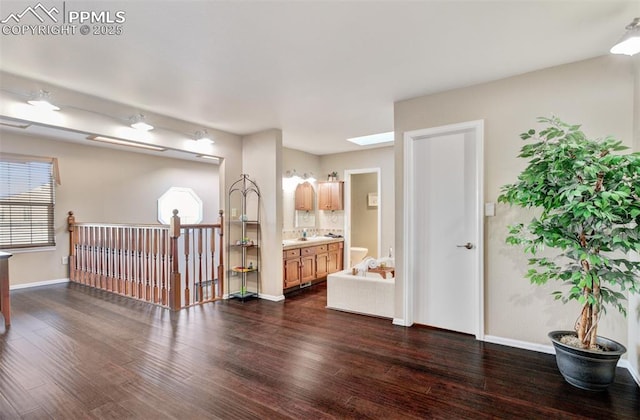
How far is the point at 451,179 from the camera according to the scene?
11.0ft

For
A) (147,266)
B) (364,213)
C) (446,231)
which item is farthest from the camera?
(364,213)

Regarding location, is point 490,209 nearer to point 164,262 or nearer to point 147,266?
point 164,262

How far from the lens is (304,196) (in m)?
6.42

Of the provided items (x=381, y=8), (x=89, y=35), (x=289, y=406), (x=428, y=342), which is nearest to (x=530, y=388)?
(x=428, y=342)

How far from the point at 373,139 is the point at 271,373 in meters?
4.23

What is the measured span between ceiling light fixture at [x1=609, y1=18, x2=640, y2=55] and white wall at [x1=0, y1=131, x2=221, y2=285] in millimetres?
7162

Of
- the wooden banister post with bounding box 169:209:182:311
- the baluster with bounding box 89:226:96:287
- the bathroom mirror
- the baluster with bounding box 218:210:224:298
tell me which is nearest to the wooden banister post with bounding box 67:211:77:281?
the baluster with bounding box 89:226:96:287

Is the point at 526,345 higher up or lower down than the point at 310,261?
lower down

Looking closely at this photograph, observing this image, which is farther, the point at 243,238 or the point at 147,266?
the point at 243,238

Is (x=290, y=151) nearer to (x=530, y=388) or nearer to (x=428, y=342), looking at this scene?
(x=428, y=342)

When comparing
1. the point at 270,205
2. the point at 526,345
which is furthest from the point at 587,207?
the point at 270,205

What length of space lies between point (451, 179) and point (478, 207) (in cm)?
43

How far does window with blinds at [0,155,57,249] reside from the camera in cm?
496

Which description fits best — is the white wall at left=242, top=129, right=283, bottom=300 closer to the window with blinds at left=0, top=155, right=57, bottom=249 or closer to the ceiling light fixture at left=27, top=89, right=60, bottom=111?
the ceiling light fixture at left=27, top=89, right=60, bottom=111
